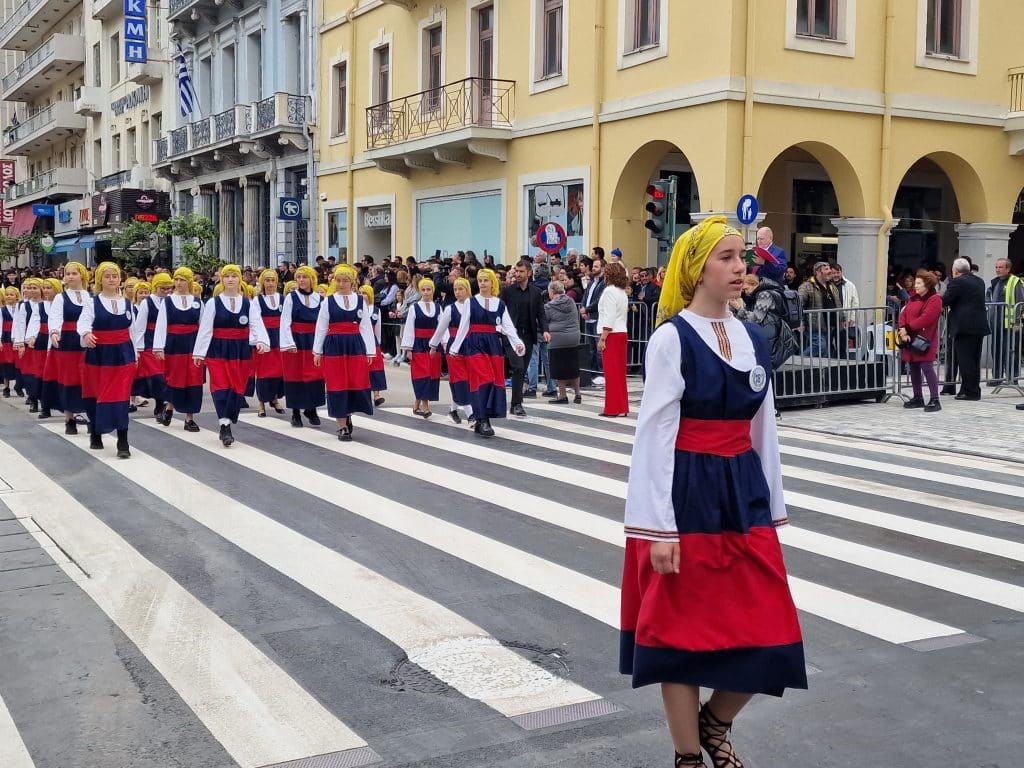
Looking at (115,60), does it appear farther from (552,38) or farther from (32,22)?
(552,38)

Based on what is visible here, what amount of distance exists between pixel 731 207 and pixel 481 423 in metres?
7.90

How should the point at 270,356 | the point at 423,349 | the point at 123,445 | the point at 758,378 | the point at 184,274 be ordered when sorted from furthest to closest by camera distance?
the point at 423,349
the point at 270,356
the point at 184,274
the point at 123,445
the point at 758,378

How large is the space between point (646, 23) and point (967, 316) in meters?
8.23

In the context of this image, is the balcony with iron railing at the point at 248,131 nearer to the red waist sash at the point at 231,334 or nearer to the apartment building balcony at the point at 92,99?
the apartment building balcony at the point at 92,99

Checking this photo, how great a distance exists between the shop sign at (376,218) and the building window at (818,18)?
12496 mm

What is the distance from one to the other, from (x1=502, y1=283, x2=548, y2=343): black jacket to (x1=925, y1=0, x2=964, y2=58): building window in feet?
32.2

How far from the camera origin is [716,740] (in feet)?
12.4

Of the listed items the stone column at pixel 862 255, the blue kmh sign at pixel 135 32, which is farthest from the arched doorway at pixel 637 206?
the blue kmh sign at pixel 135 32

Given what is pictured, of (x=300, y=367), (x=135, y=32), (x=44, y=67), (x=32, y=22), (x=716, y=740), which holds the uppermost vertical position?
(x=32, y=22)

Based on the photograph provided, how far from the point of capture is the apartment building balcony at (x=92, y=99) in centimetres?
5059

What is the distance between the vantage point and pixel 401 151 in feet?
86.7

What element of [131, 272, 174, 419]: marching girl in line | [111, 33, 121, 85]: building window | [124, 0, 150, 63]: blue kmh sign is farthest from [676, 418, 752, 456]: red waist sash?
[111, 33, 121, 85]: building window

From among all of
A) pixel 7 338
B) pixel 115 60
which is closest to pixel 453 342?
pixel 7 338

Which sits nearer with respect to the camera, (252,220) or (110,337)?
(110,337)
